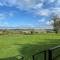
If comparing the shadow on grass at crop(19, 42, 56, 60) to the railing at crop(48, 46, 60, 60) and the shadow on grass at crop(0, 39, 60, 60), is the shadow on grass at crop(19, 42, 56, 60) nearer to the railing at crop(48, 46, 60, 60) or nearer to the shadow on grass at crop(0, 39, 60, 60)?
the shadow on grass at crop(0, 39, 60, 60)

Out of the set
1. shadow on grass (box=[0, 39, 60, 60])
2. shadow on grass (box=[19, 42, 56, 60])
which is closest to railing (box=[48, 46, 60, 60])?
shadow on grass (box=[19, 42, 56, 60])

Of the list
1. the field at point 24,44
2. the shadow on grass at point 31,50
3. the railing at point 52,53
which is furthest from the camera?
the field at point 24,44

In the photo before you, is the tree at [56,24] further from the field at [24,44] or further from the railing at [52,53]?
the railing at [52,53]

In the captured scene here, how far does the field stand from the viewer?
188 inches

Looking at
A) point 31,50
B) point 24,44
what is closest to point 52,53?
point 31,50

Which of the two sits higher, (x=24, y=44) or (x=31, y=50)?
(x=24, y=44)

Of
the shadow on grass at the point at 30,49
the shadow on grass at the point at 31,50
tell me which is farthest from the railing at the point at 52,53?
the shadow on grass at the point at 30,49

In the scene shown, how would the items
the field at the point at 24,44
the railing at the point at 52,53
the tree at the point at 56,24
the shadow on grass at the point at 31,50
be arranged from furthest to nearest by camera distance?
1. the tree at the point at 56,24
2. the field at the point at 24,44
3. the shadow on grass at the point at 31,50
4. the railing at the point at 52,53

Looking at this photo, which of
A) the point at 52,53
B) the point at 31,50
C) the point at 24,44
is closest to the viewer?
the point at 52,53

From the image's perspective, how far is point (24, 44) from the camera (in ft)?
18.4

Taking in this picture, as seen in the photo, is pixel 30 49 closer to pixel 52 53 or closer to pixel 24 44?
pixel 24 44

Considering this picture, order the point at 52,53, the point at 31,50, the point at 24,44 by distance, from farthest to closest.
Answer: the point at 24,44 < the point at 31,50 < the point at 52,53

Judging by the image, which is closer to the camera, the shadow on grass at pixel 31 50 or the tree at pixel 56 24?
the shadow on grass at pixel 31 50

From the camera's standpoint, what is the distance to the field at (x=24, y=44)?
477cm
